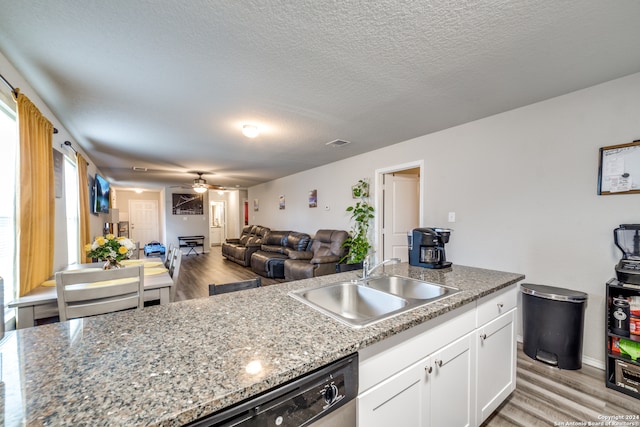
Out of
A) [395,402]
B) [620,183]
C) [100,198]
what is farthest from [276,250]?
[620,183]

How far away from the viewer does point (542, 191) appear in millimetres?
2449

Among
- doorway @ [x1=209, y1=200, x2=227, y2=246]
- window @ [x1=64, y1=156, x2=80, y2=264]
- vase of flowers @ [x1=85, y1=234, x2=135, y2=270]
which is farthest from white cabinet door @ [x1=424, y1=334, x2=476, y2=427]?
doorway @ [x1=209, y1=200, x2=227, y2=246]

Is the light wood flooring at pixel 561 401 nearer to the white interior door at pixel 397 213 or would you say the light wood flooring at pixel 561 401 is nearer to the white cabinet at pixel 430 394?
the white cabinet at pixel 430 394

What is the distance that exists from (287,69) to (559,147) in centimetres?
255

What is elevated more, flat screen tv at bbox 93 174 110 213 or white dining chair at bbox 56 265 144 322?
flat screen tv at bbox 93 174 110 213

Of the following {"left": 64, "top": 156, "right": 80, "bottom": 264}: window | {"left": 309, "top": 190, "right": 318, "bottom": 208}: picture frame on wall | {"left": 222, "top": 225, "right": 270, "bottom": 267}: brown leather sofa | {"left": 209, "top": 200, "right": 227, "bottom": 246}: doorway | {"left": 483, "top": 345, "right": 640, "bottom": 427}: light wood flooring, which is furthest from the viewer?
{"left": 209, "top": 200, "right": 227, "bottom": 246}: doorway

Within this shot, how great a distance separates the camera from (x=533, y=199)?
98.6 inches

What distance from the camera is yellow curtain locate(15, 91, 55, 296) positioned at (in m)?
1.83

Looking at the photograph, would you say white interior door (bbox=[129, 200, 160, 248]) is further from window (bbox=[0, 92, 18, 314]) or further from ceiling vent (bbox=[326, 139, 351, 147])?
ceiling vent (bbox=[326, 139, 351, 147])

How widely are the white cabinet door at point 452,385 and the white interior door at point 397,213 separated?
9.16ft

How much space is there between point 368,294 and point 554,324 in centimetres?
182

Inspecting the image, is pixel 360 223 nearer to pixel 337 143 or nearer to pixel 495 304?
pixel 337 143

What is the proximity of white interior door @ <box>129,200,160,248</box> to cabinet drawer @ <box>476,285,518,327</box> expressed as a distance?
38.4 feet

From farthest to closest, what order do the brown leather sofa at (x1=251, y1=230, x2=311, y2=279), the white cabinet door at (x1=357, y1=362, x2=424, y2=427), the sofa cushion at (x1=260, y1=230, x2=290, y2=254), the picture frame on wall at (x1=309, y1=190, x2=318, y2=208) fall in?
1. the sofa cushion at (x1=260, y1=230, x2=290, y2=254)
2. the picture frame on wall at (x1=309, y1=190, x2=318, y2=208)
3. the brown leather sofa at (x1=251, y1=230, x2=311, y2=279)
4. the white cabinet door at (x1=357, y1=362, x2=424, y2=427)
